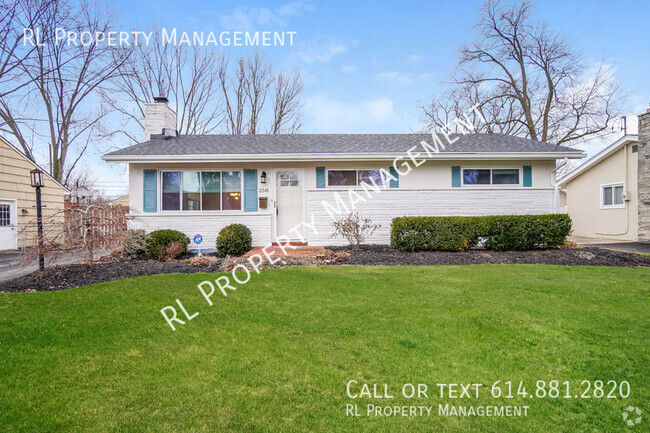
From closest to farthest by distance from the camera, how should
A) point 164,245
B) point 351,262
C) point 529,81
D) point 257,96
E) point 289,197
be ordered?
point 351,262, point 164,245, point 289,197, point 529,81, point 257,96

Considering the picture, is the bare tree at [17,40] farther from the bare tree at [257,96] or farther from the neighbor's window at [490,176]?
the neighbor's window at [490,176]

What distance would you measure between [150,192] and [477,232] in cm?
913

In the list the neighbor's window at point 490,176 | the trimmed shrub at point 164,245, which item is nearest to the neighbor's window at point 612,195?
the neighbor's window at point 490,176

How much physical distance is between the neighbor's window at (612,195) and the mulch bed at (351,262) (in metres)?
6.51

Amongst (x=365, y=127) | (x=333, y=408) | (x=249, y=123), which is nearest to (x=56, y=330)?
(x=333, y=408)

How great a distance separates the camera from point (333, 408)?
2.21 metres

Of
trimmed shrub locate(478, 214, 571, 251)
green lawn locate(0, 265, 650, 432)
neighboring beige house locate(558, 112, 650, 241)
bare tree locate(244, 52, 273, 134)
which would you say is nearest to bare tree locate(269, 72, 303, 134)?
bare tree locate(244, 52, 273, 134)

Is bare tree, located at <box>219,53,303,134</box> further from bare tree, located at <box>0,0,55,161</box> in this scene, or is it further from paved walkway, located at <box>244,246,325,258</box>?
paved walkway, located at <box>244,246,325,258</box>

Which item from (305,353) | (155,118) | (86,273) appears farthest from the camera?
(155,118)

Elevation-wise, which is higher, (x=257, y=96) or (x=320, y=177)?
(x=257, y=96)

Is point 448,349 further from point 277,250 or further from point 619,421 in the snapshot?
point 277,250

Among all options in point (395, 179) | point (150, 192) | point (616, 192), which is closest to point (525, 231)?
point (395, 179)

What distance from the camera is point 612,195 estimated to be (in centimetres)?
1378

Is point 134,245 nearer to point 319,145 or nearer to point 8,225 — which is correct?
point 319,145
